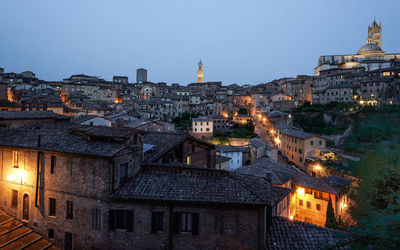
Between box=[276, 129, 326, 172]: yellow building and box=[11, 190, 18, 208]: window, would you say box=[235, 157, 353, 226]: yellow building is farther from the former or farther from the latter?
box=[11, 190, 18, 208]: window

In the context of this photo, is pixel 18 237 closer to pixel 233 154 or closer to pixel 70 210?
pixel 70 210

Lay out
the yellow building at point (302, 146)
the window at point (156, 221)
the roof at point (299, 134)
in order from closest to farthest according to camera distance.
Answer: the window at point (156, 221) → the yellow building at point (302, 146) → the roof at point (299, 134)

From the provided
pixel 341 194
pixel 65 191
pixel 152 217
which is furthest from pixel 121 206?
pixel 341 194

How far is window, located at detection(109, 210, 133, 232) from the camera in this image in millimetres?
11961

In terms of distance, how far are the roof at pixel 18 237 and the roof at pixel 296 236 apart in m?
12.1

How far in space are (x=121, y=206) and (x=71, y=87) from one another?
270 ft

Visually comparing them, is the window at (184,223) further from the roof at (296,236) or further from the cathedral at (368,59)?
the cathedral at (368,59)

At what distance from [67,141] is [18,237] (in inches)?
224

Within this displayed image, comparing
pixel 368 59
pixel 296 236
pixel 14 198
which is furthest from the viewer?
pixel 368 59

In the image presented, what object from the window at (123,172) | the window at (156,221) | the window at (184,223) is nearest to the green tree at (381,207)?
the window at (184,223)

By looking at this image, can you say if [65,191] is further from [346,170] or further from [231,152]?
[346,170]

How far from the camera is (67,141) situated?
13.9m

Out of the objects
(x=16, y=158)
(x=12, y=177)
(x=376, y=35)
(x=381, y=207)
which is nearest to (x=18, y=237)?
(x=12, y=177)

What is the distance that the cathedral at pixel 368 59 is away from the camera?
81000 mm
